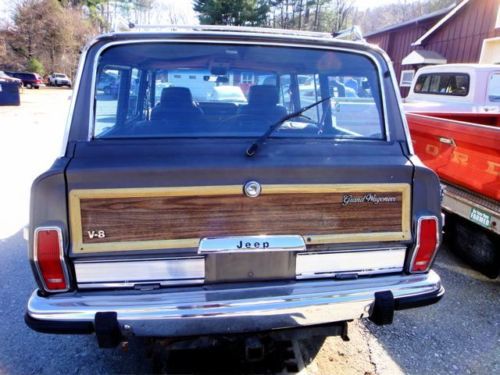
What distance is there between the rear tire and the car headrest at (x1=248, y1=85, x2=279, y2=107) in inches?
98.2

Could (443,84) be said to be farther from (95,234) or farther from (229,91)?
(95,234)

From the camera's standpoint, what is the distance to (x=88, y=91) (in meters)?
2.17

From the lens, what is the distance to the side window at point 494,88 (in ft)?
21.1

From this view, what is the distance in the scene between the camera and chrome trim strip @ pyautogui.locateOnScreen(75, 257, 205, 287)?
1.98 metres

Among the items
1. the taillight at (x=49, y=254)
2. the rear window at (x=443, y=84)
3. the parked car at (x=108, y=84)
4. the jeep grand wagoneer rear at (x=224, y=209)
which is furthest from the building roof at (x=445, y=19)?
the taillight at (x=49, y=254)

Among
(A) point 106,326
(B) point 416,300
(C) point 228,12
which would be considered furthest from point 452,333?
(C) point 228,12

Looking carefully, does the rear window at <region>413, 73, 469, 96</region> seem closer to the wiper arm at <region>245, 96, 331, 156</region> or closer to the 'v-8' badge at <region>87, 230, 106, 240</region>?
the wiper arm at <region>245, 96, 331, 156</region>

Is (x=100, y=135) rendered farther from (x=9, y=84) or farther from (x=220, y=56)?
(x=9, y=84)

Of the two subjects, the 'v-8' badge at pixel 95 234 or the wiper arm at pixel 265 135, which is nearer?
the 'v-8' badge at pixel 95 234

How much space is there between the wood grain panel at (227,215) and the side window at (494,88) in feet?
17.9

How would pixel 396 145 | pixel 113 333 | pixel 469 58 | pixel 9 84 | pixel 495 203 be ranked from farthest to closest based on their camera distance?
pixel 9 84 → pixel 469 58 → pixel 495 203 → pixel 396 145 → pixel 113 333

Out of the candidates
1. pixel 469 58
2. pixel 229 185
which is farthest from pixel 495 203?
pixel 469 58

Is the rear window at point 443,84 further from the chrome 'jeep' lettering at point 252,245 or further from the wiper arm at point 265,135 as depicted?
the chrome 'jeep' lettering at point 252,245

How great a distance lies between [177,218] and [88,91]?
2.86 feet
